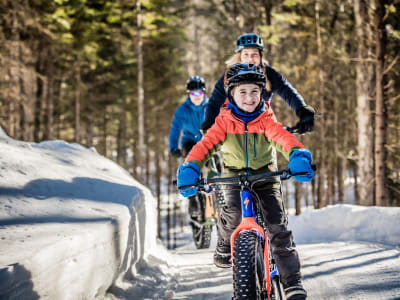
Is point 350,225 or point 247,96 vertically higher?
point 247,96

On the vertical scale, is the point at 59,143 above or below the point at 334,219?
above

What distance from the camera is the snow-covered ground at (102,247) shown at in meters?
2.50

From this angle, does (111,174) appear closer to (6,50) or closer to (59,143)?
(59,143)

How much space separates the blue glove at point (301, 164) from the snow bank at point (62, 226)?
1.88m

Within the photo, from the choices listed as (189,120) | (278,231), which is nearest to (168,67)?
(189,120)

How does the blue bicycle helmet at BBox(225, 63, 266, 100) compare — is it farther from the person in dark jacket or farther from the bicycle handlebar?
the person in dark jacket

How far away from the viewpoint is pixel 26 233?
2.66 meters

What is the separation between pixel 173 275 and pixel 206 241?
277cm

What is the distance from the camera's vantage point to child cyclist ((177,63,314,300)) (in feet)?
9.98

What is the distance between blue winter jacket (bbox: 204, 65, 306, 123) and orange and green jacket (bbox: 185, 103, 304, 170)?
1.31m

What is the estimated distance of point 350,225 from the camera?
6.54m

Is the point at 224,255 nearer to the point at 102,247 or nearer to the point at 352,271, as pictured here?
the point at 102,247

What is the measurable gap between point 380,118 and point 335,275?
6.44 meters

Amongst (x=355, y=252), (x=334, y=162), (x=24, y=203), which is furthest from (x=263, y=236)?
(x=334, y=162)
